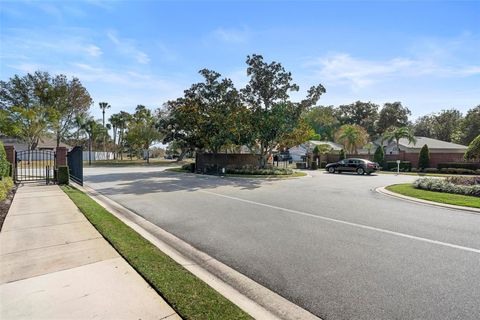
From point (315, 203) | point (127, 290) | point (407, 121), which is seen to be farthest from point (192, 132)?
point (407, 121)

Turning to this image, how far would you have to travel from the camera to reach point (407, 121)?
65125 millimetres

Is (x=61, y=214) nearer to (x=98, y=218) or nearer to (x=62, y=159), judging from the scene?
(x=98, y=218)

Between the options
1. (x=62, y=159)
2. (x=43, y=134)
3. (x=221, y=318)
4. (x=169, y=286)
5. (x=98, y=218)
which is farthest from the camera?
(x=43, y=134)

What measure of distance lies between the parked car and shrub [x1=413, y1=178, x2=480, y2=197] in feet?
36.6

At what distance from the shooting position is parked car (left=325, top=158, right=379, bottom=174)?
2545 cm

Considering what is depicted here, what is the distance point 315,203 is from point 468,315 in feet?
24.0

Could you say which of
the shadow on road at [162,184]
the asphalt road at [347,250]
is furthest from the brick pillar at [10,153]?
A: the asphalt road at [347,250]

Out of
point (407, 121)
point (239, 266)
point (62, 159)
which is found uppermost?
point (407, 121)

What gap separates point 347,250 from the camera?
18.2ft

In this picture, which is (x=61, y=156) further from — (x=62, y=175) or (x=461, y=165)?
(x=461, y=165)

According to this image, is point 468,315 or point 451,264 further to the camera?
point 451,264

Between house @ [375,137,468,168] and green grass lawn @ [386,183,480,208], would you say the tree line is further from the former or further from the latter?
green grass lawn @ [386,183,480,208]

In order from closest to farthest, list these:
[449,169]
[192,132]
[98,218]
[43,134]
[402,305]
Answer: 1. [402,305]
2. [98,218]
3. [449,169]
4. [192,132]
5. [43,134]

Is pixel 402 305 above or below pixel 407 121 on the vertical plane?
below
